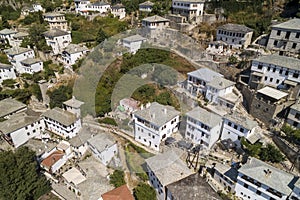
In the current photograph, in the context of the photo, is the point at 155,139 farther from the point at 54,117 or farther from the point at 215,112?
the point at 54,117

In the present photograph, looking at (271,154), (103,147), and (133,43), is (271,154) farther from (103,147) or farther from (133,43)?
(133,43)

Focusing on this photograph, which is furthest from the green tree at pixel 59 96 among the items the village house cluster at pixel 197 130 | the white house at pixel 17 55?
the white house at pixel 17 55

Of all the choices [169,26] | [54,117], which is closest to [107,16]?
[169,26]

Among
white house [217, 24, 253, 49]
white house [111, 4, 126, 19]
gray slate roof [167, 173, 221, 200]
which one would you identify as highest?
white house [111, 4, 126, 19]

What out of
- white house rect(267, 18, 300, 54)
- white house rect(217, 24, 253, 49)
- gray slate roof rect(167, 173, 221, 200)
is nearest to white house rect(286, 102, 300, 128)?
gray slate roof rect(167, 173, 221, 200)

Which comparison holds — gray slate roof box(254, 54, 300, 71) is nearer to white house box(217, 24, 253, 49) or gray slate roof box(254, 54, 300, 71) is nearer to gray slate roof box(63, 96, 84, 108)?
white house box(217, 24, 253, 49)

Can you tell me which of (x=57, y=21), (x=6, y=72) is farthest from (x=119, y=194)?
(x=57, y=21)

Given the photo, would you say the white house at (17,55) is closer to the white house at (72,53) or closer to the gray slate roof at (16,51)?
the gray slate roof at (16,51)
